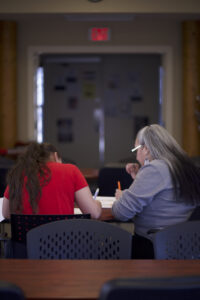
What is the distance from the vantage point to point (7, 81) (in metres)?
7.01

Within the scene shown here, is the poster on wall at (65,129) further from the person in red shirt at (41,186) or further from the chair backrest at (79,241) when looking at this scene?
the chair backrest at (79,241)

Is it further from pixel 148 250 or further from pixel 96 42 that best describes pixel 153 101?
pixel 148 250

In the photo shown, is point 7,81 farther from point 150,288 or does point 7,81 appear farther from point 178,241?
point 150,288

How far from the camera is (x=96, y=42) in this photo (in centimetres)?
717

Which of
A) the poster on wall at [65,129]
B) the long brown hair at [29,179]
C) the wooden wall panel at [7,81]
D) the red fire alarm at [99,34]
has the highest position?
the red fire alarm at [99,34]

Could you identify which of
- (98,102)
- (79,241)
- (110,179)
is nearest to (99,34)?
(98,102)

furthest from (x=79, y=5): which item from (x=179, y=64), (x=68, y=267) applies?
(x=68, y=267)

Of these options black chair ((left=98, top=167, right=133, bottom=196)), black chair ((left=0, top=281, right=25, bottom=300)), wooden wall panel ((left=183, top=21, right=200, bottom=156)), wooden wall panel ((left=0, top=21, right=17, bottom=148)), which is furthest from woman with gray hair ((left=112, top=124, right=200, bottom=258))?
wooden wall panel ((left=0, top=21, right=17, bottom=148))

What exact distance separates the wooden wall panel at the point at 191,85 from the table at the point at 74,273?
539 cm

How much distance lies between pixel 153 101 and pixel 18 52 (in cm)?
256

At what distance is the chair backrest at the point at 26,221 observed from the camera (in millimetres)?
2378

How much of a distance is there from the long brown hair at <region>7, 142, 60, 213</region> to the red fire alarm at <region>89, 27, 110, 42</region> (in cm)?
482

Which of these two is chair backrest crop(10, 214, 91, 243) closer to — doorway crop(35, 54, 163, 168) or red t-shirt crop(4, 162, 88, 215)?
red t-shirt crop(4, 162, 88, 215)

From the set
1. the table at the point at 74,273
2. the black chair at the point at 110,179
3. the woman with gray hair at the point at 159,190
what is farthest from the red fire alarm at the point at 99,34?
the table at the point at 74,273
